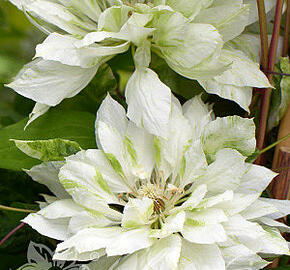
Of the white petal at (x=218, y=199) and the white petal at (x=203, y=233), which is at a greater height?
the white petal at (x=218, y=199)

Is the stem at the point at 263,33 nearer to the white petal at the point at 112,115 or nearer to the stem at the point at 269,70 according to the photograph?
the stem at the point at 269,70

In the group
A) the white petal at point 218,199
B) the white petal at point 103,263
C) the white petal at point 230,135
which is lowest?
the white petal at point 103,263

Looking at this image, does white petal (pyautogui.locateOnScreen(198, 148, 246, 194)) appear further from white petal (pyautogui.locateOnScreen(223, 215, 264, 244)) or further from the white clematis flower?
the white clematis flower

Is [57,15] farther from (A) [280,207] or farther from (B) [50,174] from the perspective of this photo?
(A) [280,207]

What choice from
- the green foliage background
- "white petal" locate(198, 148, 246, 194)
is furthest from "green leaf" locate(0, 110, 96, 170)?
"white petal" locate(198, 148, 246, 194)

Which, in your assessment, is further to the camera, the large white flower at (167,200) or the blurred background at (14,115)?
the blurred background at (14,115)

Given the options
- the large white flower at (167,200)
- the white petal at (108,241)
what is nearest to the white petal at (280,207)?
the large white flower at (167,200)

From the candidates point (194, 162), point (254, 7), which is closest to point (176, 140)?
point (194, 162)

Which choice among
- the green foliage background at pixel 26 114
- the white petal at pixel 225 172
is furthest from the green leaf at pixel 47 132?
the white petal at pixel 225 172
